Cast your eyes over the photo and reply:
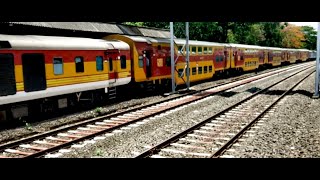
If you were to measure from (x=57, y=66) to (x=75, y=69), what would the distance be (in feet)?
3.48

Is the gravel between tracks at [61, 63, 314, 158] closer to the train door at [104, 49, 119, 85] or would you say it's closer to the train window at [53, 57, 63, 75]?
the train door at [104, 49, 119, 85]

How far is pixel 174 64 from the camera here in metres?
21.8

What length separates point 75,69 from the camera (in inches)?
560

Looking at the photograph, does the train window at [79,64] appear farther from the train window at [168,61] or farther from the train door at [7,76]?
the train window at [168,61]

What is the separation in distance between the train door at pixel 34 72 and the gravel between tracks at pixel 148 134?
410 centimetres

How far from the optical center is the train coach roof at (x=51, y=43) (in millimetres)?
11508

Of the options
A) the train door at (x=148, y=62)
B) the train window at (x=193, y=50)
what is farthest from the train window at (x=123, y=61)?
the train window at (x=193, y=50)

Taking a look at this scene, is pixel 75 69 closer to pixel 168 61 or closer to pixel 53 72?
pixel 53 72

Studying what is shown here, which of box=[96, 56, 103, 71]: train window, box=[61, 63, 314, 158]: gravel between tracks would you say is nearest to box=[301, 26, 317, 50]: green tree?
box=[61, 63, 314, 158]: gravel between tracks

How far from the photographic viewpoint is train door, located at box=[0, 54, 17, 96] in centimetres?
1095

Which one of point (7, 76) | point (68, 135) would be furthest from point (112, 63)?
point (68, 135)

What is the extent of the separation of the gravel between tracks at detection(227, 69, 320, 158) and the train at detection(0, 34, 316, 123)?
26.1 feet
